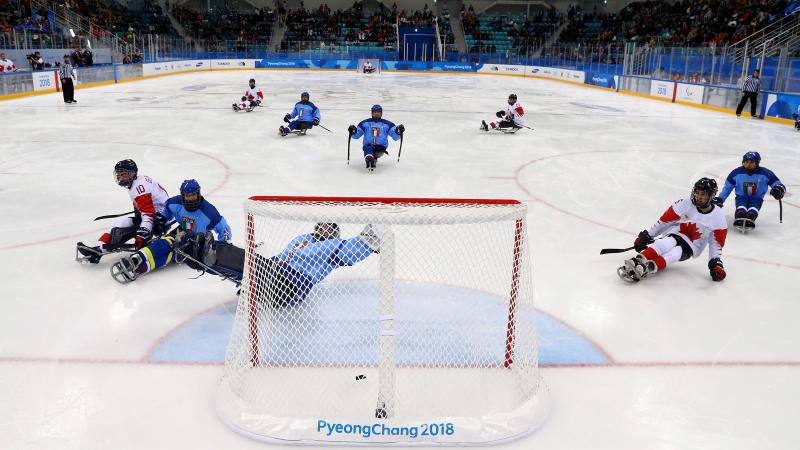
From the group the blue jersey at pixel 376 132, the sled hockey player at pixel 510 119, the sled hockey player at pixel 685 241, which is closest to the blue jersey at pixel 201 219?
the sled hockey player at pixel 685 241

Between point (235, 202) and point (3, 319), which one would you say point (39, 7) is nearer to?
point (235, 202)

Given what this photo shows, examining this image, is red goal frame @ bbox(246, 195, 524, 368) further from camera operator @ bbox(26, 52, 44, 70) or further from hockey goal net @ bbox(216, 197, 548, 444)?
camera operator @ bbox(26, 52, 44, 70)

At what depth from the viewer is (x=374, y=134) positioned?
820 centimetres

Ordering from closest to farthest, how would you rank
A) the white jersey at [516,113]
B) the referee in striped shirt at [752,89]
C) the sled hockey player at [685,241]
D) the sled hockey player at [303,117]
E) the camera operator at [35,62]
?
the sled hockey player at [685,241] < the sled hockey player at [303,117] < the white jersey at [516,113] < the referee in striped shirt at [752,89] < the camera operator at [35,62]

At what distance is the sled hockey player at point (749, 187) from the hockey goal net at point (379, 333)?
9.74ft

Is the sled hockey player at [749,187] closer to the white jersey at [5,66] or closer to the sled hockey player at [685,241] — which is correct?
the sled hockey player at [685,241]

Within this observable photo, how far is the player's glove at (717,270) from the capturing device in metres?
4.52

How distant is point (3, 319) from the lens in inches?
147

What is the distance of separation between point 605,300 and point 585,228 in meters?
1.79

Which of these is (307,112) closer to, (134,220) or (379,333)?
(134,220)

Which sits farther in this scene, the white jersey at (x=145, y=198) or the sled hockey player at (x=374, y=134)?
the sled hockey player at (x=374, y=134)

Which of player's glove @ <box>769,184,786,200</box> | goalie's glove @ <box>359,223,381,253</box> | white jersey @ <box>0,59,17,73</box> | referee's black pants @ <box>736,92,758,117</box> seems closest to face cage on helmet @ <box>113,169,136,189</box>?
goalie's glove @ <box>359,223,381,253</box>

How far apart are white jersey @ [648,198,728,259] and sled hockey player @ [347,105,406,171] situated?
166 inches

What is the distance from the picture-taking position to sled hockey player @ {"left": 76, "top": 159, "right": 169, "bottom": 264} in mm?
4594
